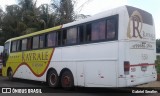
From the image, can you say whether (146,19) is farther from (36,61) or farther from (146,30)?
(36,61)

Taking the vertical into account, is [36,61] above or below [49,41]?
below

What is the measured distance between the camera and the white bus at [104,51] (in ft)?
35.2

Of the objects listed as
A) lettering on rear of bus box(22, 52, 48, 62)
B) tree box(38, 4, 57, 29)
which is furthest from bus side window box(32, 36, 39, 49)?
tree box(38, 4, 57, 29)

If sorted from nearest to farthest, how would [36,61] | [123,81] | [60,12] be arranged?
[123,81]
[36,61]
[60,12]

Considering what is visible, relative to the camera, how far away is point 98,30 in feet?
38.7

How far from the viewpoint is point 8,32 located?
139 feet

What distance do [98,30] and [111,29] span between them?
76 cm

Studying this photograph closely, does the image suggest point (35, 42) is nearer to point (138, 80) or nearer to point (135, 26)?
point (135, 26)

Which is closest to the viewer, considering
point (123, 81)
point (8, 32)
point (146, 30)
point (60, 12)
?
point (123, 81)

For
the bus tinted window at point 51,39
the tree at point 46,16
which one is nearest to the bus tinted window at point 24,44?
the bus tinted window at point 51,39

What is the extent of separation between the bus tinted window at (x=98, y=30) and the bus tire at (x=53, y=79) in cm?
335

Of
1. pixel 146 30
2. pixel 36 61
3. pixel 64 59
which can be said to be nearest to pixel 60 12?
pixel 36 61

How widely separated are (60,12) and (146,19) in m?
21.5

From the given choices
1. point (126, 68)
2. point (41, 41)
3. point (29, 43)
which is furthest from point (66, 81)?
point (29, 43)
